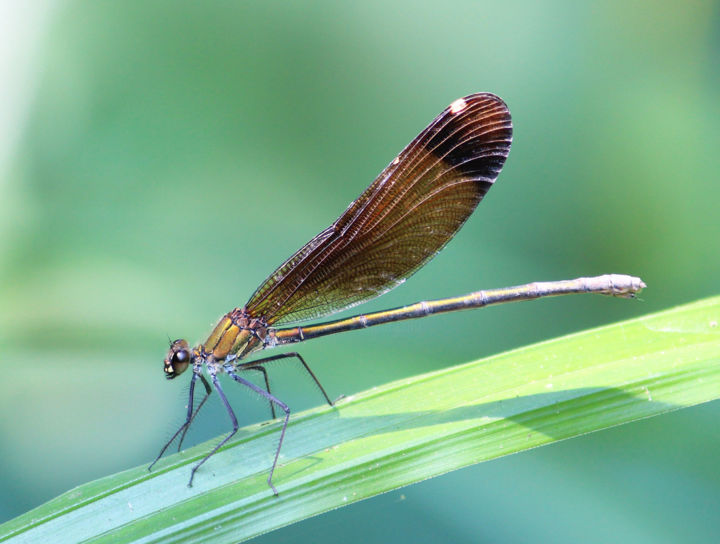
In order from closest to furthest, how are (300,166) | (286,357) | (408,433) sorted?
(408,433), (286,357), (300,166)

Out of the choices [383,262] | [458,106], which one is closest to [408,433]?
[383,262]

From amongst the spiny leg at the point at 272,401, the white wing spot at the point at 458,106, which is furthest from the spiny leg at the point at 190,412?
the white wing spot at the point at 458,106

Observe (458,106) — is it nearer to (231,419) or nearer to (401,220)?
(401,220)

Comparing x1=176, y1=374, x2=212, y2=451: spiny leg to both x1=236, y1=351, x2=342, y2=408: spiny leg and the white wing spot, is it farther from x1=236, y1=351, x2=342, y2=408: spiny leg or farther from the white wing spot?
the white wing spot

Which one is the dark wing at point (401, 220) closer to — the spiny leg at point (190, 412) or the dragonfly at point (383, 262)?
the dragonfly at point (383, 262)

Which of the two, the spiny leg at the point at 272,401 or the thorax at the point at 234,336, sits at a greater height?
the thorax at the point at 234,336
